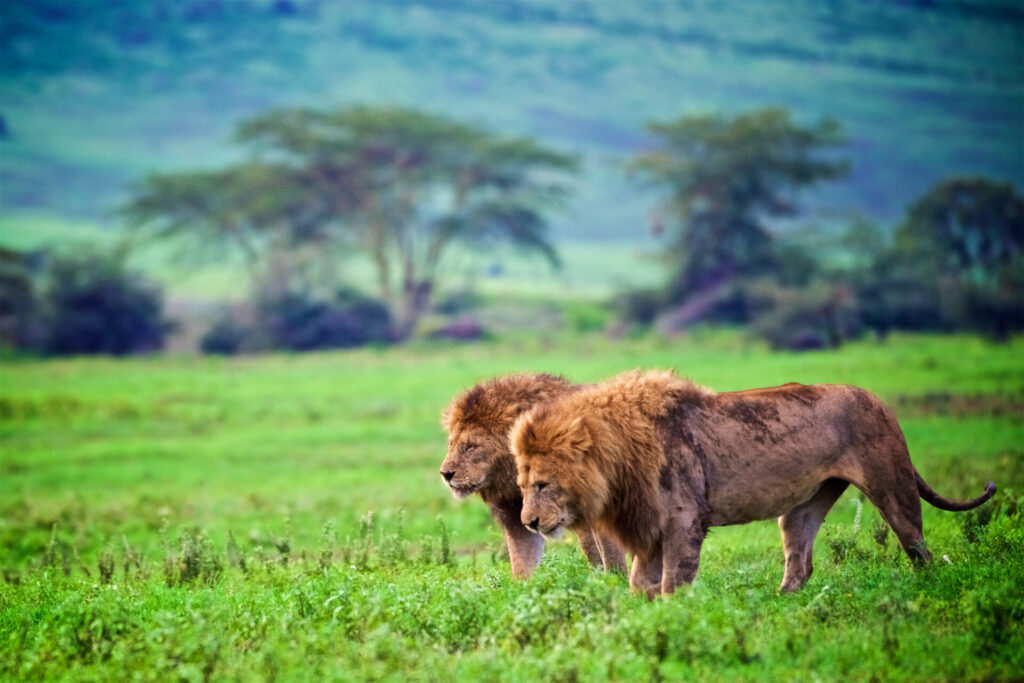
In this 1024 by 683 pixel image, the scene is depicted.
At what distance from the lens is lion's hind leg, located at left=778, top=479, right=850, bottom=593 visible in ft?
27.3

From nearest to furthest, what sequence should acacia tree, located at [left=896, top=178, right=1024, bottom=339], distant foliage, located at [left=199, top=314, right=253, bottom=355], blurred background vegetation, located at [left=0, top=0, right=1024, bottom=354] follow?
1. distant foliage, located at [left=199, top=314, right=253, bottom=355]
2. blurred background vegetation, located at [left=0, top=0, right=1024, bottom=354]
3. acacia tree, located at [left=896, top=178, right=1024, bottom=339]

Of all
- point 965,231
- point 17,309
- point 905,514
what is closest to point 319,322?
point 17,309

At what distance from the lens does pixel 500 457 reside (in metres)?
8.56

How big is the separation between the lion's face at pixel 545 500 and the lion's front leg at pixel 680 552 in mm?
717

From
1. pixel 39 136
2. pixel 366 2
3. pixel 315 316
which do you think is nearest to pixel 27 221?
pixel 39 136

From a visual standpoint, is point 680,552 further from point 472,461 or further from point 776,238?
point 776,238

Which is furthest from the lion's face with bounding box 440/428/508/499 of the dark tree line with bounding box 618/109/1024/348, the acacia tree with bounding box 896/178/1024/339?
the acacia tree with bounding box 896/178/1024/339

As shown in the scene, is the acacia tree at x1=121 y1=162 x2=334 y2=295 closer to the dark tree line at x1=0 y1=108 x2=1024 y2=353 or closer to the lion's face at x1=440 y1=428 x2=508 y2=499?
the dark tree line at x1=0 y1=108 x2=1024 y2=353

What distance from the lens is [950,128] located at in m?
86.0

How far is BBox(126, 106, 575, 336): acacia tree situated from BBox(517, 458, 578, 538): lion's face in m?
39.5

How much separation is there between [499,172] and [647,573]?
1637 inches

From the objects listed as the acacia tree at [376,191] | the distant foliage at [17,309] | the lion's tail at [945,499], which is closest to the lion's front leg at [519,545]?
the lion's tail at [945,499]

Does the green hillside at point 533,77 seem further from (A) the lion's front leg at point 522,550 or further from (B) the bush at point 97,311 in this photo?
(A) the lion's front leg at point 522,550

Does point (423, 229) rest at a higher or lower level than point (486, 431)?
higher
